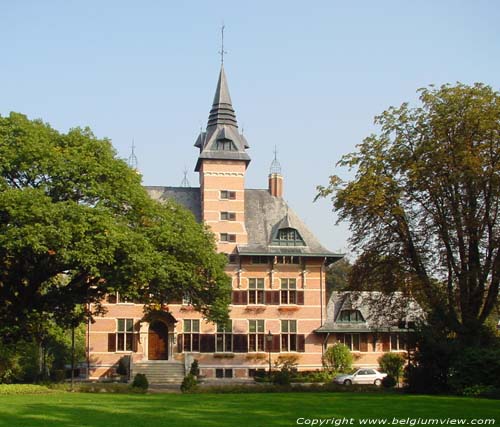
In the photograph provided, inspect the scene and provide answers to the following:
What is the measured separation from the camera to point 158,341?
1740 inches

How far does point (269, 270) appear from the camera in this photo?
45781mm

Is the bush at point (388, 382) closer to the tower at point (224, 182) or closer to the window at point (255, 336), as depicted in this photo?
the window at point (255, 336)

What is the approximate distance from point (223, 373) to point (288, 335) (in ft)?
15.7

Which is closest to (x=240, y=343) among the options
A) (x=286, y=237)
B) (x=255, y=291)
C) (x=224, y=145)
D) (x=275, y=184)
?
(x=255, y=291)

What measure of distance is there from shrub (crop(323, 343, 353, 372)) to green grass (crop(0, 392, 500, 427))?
68.4 feet

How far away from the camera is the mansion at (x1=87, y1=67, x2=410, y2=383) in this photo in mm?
43906

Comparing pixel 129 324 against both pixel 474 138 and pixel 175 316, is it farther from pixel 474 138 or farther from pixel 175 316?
pixel 474 138

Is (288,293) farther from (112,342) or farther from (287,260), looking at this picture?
(112,342)

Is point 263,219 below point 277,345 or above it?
above

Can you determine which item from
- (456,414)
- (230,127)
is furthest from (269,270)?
(456,414)

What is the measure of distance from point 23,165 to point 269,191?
25748 mm

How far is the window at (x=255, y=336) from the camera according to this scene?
4500cm

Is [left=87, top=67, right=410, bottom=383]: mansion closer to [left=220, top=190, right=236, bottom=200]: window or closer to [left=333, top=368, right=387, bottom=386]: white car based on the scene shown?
[left=220, top=190, right=236, bottom=200]: window

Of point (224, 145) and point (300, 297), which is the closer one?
Answer: point (300, 297)
